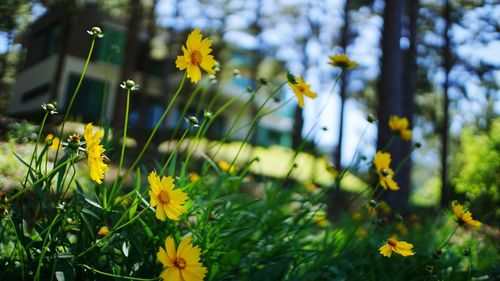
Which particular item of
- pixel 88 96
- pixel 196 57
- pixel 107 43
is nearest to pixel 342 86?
pixel 107 43

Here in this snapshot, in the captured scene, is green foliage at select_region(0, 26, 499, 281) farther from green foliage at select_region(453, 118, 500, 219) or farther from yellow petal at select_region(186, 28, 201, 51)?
green foliage at select_region(453, 118, 500, 219)

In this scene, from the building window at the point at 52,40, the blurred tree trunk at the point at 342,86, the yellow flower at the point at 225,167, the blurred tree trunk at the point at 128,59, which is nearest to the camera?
the yellow flower at the point at 225,167

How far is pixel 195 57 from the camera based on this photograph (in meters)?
1.23

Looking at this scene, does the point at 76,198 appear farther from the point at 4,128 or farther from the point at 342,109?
the point at 342,109

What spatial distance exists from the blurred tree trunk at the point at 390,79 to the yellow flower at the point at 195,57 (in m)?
3.53

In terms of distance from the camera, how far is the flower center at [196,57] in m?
1.23

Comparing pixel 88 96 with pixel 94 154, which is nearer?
pixel 94 154

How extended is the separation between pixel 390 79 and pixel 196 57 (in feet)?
12.3

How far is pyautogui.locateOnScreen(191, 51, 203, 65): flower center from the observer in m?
1.23

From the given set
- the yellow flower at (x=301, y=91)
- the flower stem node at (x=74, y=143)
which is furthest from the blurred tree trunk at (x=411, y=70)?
the flower stem node at (x=74, y=143)

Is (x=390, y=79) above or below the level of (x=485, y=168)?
above

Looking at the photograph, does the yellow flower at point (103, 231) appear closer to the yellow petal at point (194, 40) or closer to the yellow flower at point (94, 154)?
the yellow flower at point (94, 154)

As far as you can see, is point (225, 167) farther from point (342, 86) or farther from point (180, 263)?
point (342, 86)

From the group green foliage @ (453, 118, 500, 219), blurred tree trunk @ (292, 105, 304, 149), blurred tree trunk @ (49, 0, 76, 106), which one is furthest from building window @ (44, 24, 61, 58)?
green foliage @ (453, 118, 500, 219)
